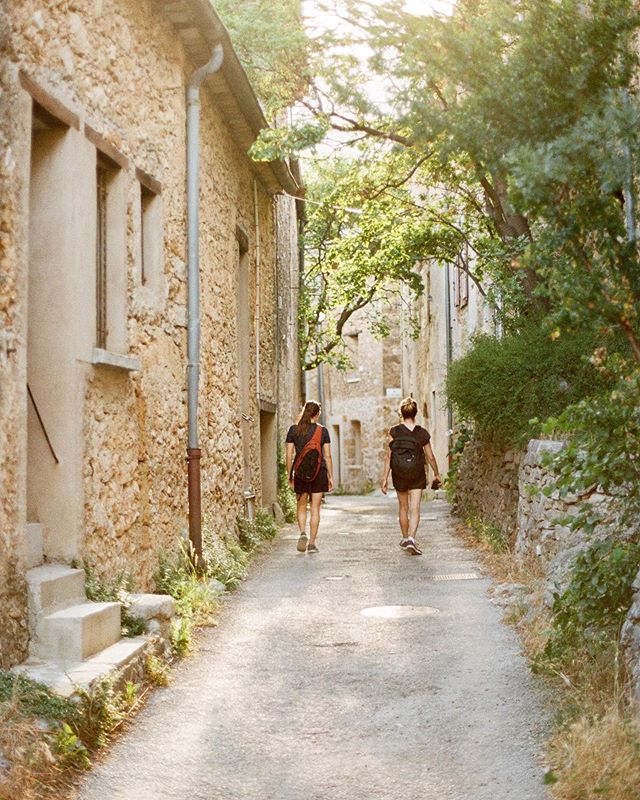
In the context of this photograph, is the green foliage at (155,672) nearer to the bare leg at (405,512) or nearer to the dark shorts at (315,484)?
the dark shorts at (315,484)

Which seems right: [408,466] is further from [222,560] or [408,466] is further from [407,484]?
[222,560]

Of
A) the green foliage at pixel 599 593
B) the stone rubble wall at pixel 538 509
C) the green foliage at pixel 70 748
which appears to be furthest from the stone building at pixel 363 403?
the green foliage at pixel 70 748

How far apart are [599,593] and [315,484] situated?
5960mm

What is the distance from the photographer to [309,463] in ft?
33.9

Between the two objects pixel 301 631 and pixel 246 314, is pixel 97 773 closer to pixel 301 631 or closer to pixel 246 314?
pixel 301 631

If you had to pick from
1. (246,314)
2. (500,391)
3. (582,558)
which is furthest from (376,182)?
(582,558)

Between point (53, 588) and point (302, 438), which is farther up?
point (302, 438)

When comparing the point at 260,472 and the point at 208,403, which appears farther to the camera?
the point at 260,472

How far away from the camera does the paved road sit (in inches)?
156

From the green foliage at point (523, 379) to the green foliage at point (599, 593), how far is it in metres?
4.37

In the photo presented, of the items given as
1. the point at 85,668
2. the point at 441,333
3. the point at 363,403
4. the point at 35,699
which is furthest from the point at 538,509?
the point at 363,403

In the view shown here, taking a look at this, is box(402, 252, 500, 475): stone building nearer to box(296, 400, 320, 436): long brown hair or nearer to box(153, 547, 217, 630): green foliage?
box(296, 400, 320, 436): long brown hair

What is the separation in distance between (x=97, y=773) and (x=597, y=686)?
2.18 m

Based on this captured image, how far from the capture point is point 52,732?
3930 millimetres
